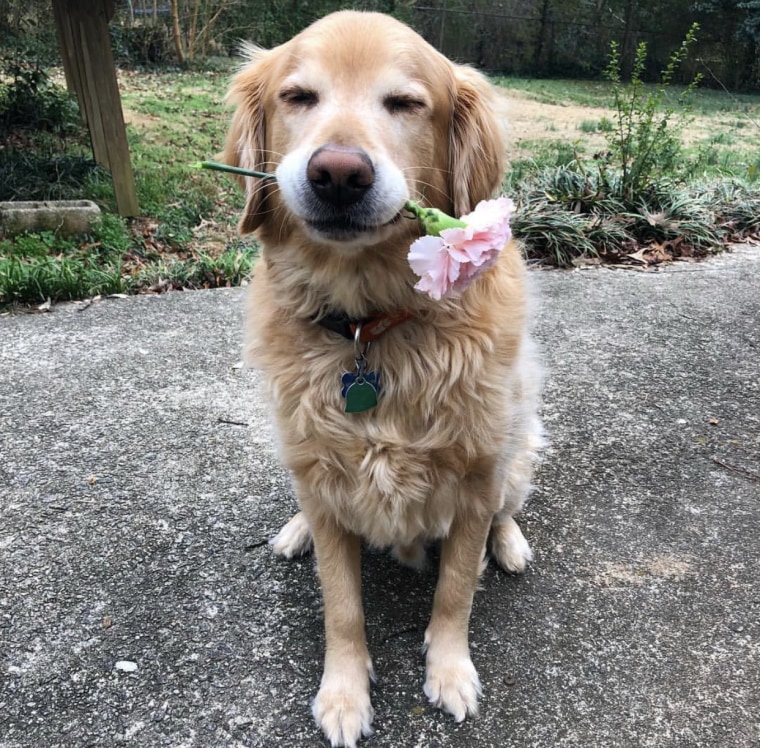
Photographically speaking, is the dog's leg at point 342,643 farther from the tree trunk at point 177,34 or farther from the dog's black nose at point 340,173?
the tree trunk at point 177,34

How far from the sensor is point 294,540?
2102 millimetres

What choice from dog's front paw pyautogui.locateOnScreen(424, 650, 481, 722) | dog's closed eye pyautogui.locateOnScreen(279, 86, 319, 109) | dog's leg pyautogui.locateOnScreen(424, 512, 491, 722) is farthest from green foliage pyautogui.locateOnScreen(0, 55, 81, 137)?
dog's front paw pyautogui.locateOnScreen(424, 650, 481, 722)

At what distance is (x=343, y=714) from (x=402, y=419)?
2.48 ft

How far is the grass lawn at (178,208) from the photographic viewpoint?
4336 millimetres

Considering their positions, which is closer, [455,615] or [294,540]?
[455,615]

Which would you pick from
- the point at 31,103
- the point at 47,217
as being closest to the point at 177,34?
the point at 31,103

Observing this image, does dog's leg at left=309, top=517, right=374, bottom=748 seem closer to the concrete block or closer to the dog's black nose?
the dog's black nose

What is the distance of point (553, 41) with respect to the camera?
19438 millimetres

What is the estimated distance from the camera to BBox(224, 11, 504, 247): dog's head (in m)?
1.36

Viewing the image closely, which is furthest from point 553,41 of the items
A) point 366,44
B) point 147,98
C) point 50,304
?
point 366,44

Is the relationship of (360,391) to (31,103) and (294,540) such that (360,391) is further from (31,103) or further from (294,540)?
(31,103)

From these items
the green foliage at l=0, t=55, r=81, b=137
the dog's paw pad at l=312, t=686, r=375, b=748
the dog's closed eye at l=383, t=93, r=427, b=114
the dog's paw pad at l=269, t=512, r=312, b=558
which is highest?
the dog's closed eye at l=383, t=93, r=427, b=114

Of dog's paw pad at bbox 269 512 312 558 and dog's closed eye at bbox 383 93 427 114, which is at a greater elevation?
dog's closed eye at bbox 383 93 427 114

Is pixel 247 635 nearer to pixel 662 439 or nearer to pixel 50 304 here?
pixel 662 439
